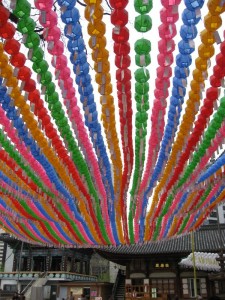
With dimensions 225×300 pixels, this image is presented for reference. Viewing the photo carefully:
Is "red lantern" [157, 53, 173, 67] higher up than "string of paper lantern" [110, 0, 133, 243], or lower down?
higher up

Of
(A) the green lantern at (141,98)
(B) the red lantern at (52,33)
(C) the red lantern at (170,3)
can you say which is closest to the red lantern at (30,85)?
(B) the red lantern at (52,33)

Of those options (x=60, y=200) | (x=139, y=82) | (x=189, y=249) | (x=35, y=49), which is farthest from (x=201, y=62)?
(x=189, y=249)

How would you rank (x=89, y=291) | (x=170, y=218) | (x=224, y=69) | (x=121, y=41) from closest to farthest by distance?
(x=121, y=41), (x=224, y=69), (x=170, y=218), (x=89, y=291)

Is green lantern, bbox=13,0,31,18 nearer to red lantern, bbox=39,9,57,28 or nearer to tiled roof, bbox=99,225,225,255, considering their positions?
red lantern, bbox=39,9,57,28

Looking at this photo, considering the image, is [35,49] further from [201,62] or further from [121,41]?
[201,62]

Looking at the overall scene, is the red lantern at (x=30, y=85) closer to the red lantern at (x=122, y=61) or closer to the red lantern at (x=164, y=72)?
the red lantern at (x=122, y=61)

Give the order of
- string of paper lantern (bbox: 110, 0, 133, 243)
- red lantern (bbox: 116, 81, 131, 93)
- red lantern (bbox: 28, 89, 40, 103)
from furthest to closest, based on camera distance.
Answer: red lantern (bbox: 28, 89, 40, 103)
red lantern (bbox: 116, 81, 131, 93)
string of paper lantern (bbox: 110, 0, 133, 243)

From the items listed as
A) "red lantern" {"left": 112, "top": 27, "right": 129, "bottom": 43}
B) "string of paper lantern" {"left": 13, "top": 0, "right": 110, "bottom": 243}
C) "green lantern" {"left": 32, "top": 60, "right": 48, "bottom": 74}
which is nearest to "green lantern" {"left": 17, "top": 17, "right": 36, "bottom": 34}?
"string of paper lantern" {"left": 13, "top": 0, "right": 110, "bottom": 243}

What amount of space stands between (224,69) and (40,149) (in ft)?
10.4

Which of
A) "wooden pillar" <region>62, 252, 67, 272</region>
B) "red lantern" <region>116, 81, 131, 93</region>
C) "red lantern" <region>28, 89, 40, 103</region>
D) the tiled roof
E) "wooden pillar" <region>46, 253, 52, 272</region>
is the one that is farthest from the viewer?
"wooden pillar" <region>46, 253, 52, 272</region>

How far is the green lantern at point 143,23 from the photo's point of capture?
2.84m

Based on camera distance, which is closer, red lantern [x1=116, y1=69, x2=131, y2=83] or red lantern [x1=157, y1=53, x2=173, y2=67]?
red lantern [x1=157, y1=53, x2=173, y2=67]

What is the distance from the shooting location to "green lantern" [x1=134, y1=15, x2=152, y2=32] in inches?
112

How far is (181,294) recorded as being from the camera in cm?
1809
